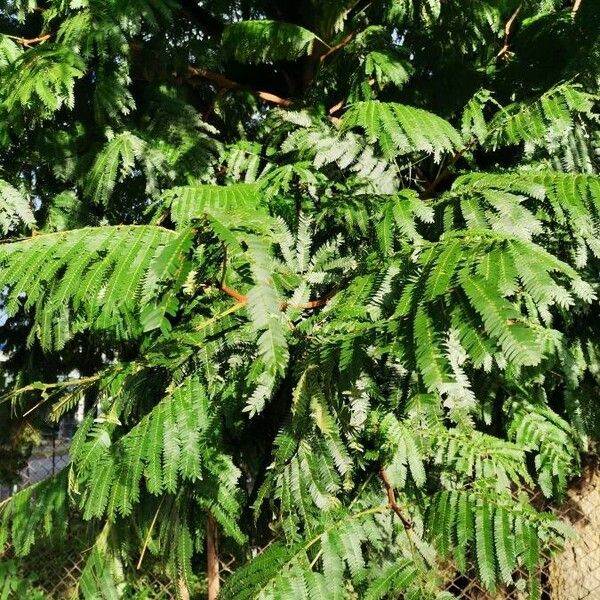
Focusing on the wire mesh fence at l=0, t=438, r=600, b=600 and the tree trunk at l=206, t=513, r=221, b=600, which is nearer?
the tree trunk at l=206, t=513, r=221, b=600

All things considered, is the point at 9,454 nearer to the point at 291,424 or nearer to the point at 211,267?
the point at 291,424

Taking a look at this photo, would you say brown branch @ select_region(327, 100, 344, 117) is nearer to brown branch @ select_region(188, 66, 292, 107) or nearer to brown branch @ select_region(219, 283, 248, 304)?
brown branch @ select_region(188, 66, 292, 107)

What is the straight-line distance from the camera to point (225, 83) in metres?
→ 3.39

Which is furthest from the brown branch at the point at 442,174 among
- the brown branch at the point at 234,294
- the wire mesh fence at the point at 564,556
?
the wire mesh fence at the point at 564,556

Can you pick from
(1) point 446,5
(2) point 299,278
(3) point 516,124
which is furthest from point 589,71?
(2) point 299,278

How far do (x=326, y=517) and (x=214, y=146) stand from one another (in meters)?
1.77

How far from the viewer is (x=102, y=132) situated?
9.43 feet

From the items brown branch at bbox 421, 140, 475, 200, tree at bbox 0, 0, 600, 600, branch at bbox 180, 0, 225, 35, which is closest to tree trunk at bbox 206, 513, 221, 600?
tree at bbox 0, 0, 600, 600

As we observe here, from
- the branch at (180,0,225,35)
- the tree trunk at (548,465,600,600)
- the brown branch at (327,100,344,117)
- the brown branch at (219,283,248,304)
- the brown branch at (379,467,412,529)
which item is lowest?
the tree trunk at (548,465,600,600)

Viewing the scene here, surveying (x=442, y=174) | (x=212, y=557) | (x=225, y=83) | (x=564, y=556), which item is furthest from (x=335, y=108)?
(x=564, y=556)

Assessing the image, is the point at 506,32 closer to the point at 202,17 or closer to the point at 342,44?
the point at 342,44

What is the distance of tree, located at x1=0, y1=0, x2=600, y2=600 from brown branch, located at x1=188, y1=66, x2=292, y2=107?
13 millimetres

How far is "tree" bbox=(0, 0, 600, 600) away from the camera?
1549 millimetres

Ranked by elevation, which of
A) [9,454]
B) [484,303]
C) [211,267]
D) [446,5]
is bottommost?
[9,454]
